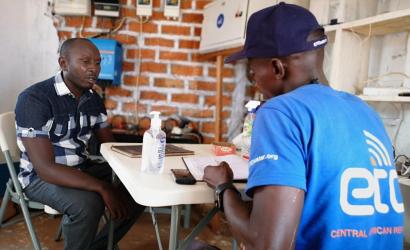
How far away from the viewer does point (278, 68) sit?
0.77 metres

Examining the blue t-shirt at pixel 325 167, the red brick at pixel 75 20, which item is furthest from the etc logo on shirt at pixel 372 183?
the red brick at pixel 75 20

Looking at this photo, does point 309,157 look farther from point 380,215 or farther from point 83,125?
point 83,125

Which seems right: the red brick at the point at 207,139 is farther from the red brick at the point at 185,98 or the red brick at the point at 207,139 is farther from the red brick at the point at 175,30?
the red brick at the point at 175,30

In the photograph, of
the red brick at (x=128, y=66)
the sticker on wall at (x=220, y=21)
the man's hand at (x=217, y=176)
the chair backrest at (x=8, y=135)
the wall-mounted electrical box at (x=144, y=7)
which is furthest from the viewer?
the red brick at (x=128, y=66)

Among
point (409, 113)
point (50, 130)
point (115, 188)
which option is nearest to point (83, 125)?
point (50, 130)

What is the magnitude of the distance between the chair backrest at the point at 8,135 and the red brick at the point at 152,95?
1001mm

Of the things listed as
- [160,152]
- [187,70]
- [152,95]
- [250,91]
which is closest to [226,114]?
[250,91]

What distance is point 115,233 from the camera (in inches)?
67.6

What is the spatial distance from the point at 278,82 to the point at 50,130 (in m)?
1.19

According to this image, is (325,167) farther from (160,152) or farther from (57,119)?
(57,119)

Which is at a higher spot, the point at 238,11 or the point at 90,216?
the point at 238,11

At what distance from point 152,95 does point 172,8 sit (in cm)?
65

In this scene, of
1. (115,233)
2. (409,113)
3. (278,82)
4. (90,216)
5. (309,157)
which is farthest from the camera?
(115,233)

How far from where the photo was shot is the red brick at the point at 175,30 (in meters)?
2.57
